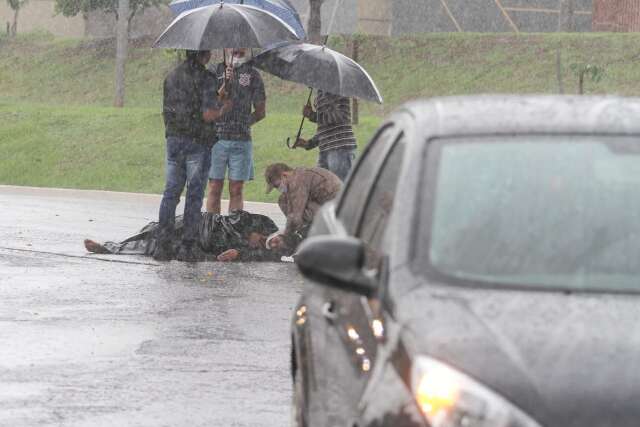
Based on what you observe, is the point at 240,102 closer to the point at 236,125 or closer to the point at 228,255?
the point at 236,125

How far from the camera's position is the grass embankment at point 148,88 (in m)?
31.4

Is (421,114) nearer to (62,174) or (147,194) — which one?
(147,194)

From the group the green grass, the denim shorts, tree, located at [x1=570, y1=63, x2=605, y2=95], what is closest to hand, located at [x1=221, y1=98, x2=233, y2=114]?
the denim shorts

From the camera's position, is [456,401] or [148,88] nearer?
[456,401]

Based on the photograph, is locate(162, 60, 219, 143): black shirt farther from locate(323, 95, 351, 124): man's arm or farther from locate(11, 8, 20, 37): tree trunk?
locate(11, 8, 20, 37): tree trunk

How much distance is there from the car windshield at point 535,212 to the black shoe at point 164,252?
1033 centimetres

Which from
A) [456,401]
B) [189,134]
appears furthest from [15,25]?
[456,401]

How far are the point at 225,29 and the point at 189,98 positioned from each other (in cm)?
108

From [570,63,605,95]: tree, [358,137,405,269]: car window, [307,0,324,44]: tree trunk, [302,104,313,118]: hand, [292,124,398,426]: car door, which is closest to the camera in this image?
[358,137,405,269]: car window

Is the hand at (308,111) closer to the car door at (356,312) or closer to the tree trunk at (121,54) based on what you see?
the car door at (356,312)

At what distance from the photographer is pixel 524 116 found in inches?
212

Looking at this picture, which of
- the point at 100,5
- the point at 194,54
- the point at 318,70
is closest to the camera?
the point at 194,54

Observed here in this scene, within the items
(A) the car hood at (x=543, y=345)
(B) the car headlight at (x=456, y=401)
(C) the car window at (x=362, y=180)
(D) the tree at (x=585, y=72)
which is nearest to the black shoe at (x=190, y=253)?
(C) the car window at (x=362, y=180)

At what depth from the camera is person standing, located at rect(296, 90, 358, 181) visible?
16.2m
